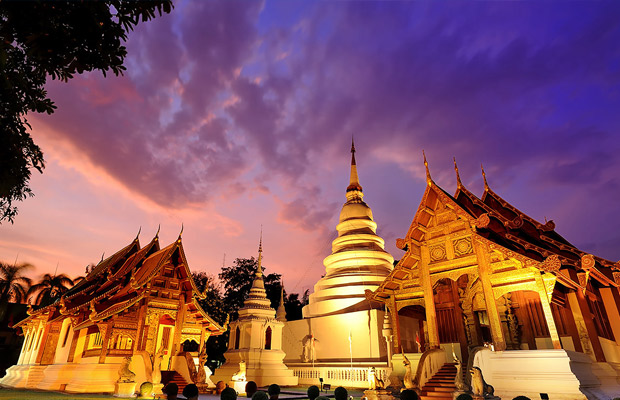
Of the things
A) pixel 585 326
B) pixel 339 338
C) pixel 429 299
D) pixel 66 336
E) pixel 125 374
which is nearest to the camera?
pixel 585 326

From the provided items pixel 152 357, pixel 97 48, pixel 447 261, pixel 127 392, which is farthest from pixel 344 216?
pixel 97 48

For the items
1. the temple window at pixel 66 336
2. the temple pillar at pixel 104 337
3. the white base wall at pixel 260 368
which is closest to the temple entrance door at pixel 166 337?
the temple pillar at pixel 104 337

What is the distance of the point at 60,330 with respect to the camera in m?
18.1

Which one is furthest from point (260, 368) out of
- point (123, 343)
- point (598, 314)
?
point (598, 314)

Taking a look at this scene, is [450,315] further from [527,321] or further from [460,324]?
[527,321]

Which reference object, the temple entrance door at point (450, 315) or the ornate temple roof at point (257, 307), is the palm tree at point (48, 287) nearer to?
the ornate temple roof at point (257, 307)

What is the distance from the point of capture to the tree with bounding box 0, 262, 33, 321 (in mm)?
34938

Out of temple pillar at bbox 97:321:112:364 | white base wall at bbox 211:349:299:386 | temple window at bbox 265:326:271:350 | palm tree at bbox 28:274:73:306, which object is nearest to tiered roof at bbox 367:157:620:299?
white base wall at bbox 211:349:299:386

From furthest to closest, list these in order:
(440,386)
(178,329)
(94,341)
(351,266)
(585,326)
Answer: (351,266)
(178,329)
(94,341)
(585,326)
(440,386)

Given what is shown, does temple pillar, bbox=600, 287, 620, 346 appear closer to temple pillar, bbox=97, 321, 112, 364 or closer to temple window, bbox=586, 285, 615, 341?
temple window, bbox=586, 285, 615, 341

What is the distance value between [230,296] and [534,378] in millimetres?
36572

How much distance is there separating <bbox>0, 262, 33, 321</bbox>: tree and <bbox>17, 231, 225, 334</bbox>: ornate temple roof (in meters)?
20.9

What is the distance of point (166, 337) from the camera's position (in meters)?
18.0

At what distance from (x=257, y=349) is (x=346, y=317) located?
6099mm
